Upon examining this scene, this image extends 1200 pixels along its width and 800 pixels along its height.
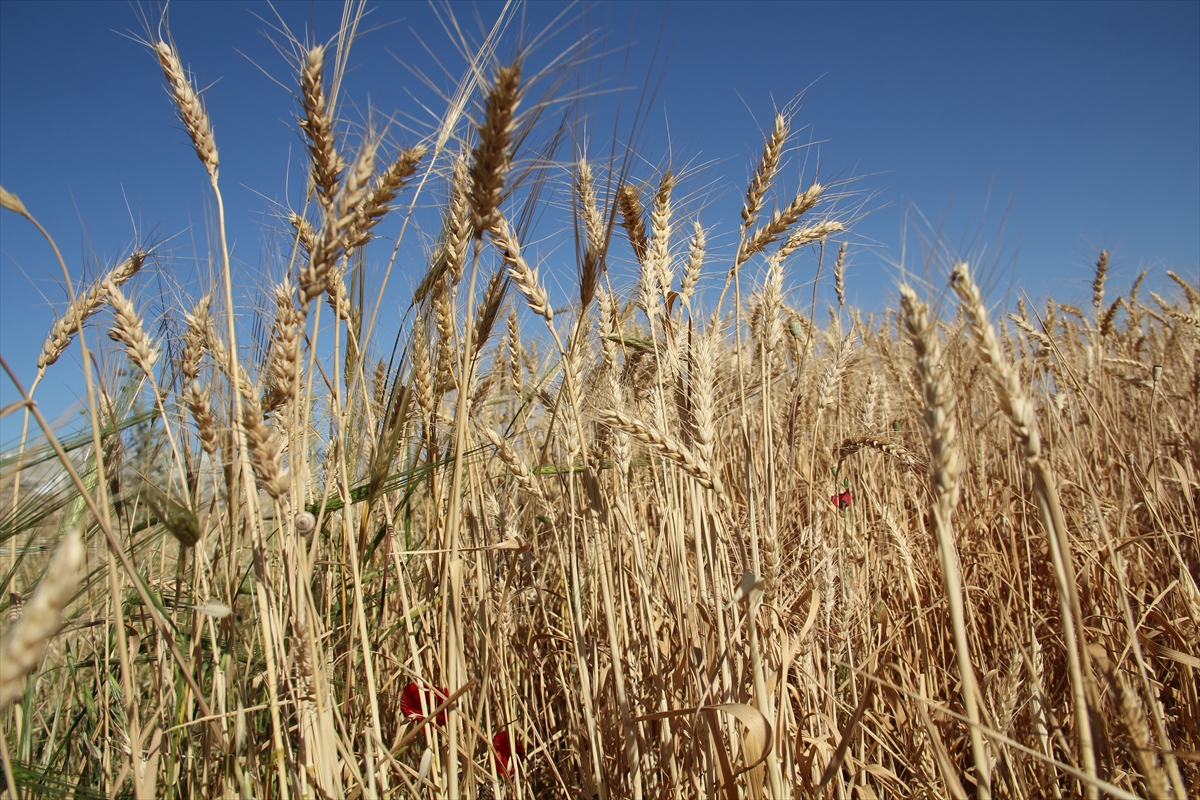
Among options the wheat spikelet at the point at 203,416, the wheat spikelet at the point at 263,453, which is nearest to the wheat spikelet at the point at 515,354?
the wheat spikelet at the point at 203,416

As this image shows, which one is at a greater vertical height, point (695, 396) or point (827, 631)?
point (695, 396)

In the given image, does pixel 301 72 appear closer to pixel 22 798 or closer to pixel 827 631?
pixel 22 798

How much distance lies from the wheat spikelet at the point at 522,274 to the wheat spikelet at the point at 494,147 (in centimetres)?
23

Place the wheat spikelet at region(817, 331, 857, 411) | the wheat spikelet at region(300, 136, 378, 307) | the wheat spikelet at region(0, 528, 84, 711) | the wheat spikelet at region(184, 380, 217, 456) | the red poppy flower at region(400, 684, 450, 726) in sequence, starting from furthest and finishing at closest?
1. the wheat spikelet at region(817, 331, 857, 411)
2. the red poppy flower at region(400, 684, 450, 726)
3. the wheat spikelet at region(184, 380, 217, 456)
4. the wheat spikelet at region(300, 136, 378, 307)
5. the wheat spikelet at region(0, 528, 84, 711)

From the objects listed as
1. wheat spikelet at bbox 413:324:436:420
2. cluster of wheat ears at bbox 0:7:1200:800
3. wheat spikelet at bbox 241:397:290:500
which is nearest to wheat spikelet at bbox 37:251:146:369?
cluster of wheat ears at bbox 0:7:1200:800

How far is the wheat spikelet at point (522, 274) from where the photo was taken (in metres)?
1.14

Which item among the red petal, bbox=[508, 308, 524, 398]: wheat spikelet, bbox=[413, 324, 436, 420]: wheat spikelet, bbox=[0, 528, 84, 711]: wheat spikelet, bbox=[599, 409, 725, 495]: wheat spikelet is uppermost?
bbox=[508, 308, 524, 398]: wheat spikelet

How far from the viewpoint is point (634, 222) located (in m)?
1.60

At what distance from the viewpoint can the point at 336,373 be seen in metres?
1.03

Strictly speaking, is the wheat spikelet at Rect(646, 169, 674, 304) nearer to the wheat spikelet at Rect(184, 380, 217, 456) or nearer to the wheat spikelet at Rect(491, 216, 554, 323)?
the wheat spikelet at Rect(491, 216, 554, 323)

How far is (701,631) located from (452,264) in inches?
40.2

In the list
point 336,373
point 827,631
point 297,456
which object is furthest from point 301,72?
point 827,631

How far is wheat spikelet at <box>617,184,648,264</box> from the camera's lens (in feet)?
5.08

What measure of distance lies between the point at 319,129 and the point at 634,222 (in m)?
0.83
